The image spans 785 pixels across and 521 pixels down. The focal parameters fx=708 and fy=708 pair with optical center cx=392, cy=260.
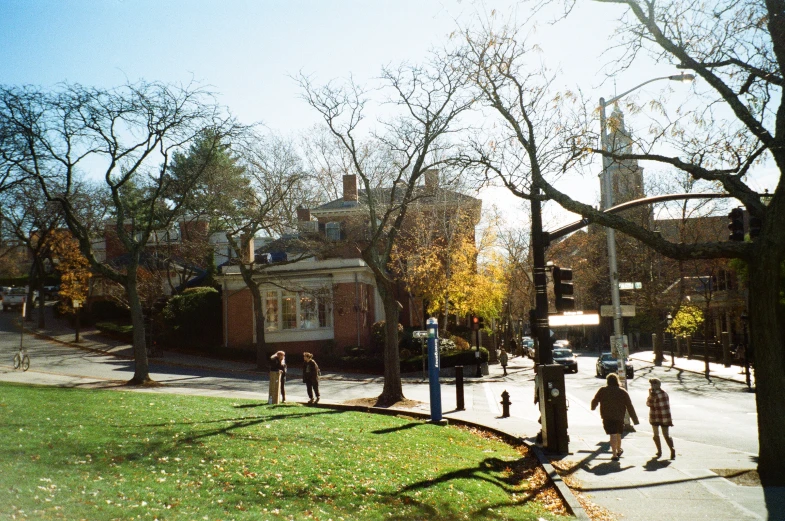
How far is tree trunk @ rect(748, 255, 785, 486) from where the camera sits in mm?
10656

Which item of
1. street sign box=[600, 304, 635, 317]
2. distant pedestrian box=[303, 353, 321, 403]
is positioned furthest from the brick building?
street sign box=[600, 304, 635, 317]

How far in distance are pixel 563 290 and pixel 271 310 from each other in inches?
1177

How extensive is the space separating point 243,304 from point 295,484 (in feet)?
114

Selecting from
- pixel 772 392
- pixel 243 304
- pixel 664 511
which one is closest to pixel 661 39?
pixel 772 392

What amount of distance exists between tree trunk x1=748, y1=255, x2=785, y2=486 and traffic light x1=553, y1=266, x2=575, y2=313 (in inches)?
135

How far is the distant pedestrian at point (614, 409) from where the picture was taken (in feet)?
42.7

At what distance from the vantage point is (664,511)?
29.9 feet

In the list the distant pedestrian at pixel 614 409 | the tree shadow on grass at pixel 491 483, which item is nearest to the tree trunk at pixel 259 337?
the tree shadow on grass at pixel 491 483

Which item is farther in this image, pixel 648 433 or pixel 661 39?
pixel 648 433

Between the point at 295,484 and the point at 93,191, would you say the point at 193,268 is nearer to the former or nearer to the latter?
the point at 93,191

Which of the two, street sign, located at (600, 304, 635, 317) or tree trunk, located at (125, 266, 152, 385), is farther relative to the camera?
tree trunk, located at (125, 266, 152, 385)

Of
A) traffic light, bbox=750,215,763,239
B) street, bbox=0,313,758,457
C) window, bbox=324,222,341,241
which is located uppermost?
window, bbox=324,222,341,241

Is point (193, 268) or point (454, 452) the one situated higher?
point (193, 268)

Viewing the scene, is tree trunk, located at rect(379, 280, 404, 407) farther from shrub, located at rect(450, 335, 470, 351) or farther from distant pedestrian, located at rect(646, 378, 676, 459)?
shrub, located at rect(450, 335, 470, 351)
